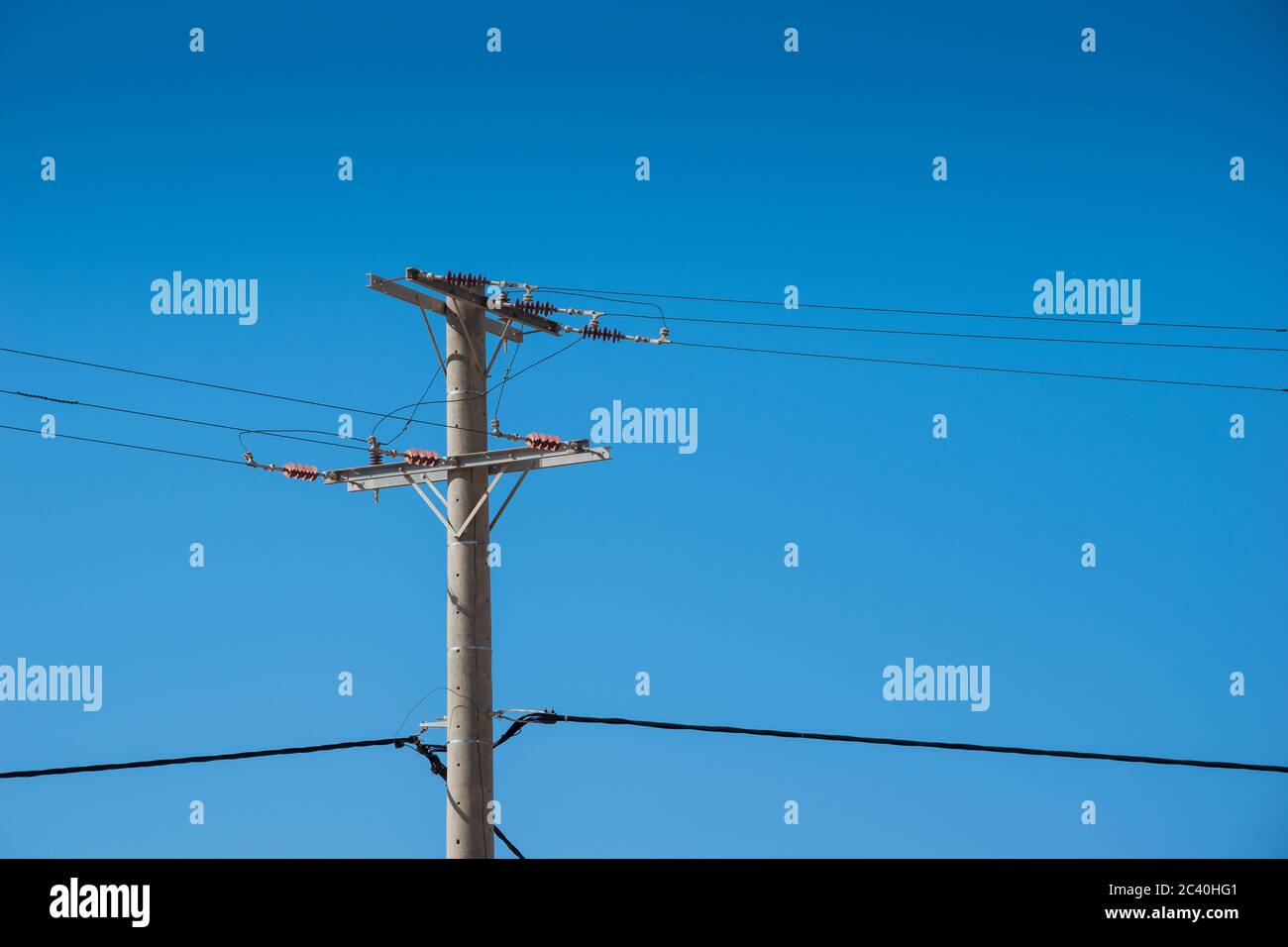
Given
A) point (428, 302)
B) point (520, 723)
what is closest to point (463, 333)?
point (428, 302)

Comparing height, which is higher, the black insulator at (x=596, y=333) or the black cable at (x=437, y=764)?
the black insulator at (x=596, y=333)

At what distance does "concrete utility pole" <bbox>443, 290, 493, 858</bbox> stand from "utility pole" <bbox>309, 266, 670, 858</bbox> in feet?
0.04

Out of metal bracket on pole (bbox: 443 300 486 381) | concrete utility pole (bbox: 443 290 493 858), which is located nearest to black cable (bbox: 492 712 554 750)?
concrete utility pole (bbox: 443 290 493 858)

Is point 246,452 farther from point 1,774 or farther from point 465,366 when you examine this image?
point 1,774

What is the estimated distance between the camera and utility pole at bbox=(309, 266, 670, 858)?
25312 mm

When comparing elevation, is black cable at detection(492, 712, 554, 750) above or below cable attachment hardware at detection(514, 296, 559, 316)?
below

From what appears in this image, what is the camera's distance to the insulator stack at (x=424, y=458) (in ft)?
85.3

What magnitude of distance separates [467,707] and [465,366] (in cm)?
460

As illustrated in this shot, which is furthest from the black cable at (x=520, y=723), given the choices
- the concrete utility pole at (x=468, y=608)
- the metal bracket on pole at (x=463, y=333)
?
the metal bracket on pole at (x=463, y=333)

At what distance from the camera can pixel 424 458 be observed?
85.4ft

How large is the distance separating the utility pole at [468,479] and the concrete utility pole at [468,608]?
0.01m

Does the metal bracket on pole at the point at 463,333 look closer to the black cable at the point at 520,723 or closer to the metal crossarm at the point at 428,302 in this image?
the metal crossarm at the point at 428,302

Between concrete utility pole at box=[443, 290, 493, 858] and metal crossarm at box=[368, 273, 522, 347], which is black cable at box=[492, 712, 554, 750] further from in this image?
metal crossarm at box=[368, 273, 522, 347]
